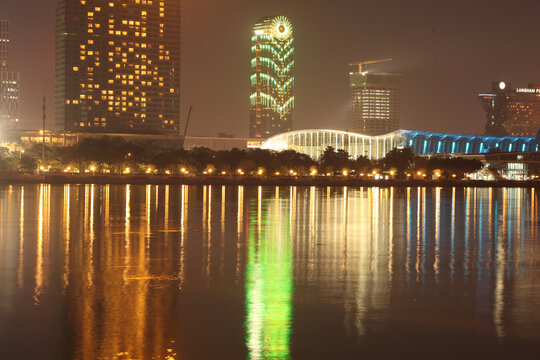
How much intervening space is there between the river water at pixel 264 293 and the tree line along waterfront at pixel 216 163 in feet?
314

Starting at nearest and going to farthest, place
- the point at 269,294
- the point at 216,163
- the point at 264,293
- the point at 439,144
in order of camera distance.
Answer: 1. the point at 269,294
2. the point at 264,293
3. the point at 216,163
4. the point at 439,144

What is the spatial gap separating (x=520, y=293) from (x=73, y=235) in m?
16.3

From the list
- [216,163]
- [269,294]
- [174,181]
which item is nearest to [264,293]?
[269,294]

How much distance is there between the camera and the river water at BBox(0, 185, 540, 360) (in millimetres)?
11406

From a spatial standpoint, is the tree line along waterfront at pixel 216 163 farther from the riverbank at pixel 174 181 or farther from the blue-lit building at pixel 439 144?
the blue-lit building at pixel 439 144

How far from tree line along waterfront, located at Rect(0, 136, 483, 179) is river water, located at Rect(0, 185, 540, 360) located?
95.7 metres

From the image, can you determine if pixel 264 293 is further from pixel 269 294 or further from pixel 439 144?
pixel 439 144

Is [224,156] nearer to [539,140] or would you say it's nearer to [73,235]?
[539,140]

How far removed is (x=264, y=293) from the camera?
15.3m

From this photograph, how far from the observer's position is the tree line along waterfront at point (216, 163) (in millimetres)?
125125

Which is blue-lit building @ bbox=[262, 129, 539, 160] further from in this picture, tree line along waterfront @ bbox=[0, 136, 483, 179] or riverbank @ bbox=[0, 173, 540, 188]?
riverbank @ bbox=[0, 173, 540, 188]

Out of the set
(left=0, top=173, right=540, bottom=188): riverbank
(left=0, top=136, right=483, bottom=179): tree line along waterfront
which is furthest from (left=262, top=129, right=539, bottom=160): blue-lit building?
(left=0, top=173, right=540, bottom=188): riverbank

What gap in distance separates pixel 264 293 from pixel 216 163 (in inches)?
4508

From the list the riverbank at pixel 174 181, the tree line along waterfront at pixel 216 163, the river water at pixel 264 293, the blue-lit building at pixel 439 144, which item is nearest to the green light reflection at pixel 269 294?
the river water at pixel 264 293
